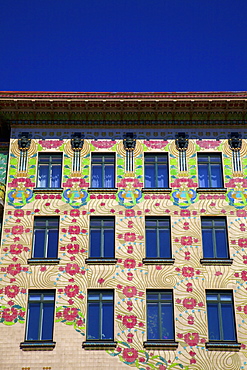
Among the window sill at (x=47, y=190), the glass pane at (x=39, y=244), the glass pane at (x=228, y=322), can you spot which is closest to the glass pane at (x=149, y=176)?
the window sill at (x=47, y=190)

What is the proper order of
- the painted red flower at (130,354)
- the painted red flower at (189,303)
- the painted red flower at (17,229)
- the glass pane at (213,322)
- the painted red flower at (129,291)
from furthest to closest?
the painted red flower at (17,229) < the painted red flower at (129,291) < the painted red flower at (189,303) < the glass pane at (213,322) < the painted red flower at (130,354)

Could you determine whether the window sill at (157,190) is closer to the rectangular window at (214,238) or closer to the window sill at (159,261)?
the rectangular window at (214,238)

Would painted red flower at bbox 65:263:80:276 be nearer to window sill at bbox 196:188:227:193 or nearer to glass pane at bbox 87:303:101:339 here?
glass pane at bbox 87:303:101:339

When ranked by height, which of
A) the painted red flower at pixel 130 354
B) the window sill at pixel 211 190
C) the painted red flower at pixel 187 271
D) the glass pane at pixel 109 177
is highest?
the glass pane at pixel 109 177

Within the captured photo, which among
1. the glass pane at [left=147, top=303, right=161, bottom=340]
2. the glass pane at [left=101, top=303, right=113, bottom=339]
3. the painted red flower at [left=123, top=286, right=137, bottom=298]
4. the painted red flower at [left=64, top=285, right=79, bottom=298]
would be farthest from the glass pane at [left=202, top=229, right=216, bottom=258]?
the painted red flower at [left=64, top=285, right=79, bottom=298]

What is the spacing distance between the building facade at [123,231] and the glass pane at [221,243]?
47mm

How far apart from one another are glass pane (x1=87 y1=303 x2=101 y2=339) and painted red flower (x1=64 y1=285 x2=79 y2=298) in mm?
798

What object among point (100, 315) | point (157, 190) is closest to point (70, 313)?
point (100, 315)

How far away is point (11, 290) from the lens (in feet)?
83.3

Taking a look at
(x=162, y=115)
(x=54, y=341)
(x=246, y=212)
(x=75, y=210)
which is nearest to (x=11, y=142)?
(x=75, y=210)

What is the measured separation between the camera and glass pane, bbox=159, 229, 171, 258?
1034 inches

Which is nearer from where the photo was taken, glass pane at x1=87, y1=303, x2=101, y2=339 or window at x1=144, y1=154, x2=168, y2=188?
glass pane at x1=87, y1=303, x2=101, y2=339

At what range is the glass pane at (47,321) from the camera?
80.7 feet

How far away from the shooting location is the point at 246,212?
26.9 m
